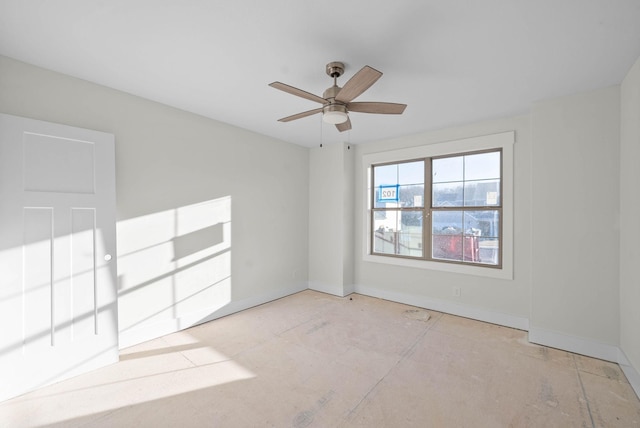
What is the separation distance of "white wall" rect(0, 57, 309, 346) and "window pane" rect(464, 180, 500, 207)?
2809 millimetres

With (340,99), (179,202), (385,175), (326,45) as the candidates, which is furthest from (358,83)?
(385,175)

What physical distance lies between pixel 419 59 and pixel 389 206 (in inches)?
109

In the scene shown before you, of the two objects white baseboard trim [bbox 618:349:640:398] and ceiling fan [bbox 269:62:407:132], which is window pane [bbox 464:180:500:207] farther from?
ceiling fan [bbox 269:62:407:132]

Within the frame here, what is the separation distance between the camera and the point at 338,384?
2.38 meters

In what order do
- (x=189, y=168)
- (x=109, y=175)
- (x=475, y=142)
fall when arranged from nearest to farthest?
1. (x=109, y=175)
2. (x=189, y=168)
3. (x=475, y=142)

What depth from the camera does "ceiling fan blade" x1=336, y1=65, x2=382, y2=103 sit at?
1.83 m

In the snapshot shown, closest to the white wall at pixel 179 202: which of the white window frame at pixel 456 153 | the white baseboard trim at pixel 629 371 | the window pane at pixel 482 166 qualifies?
the white window frame at pixel 456 153

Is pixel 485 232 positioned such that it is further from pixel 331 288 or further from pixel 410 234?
pixel 331 288

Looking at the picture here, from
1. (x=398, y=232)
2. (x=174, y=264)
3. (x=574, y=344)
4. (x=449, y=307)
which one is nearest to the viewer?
(x=574, y=344)

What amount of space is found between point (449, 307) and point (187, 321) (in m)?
3.52

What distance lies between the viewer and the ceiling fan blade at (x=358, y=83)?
183 cm

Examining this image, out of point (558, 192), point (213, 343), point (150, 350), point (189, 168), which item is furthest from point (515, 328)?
point (189, 168)

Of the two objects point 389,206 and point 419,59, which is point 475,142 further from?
point 419,59

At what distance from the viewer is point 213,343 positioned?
122 inches
